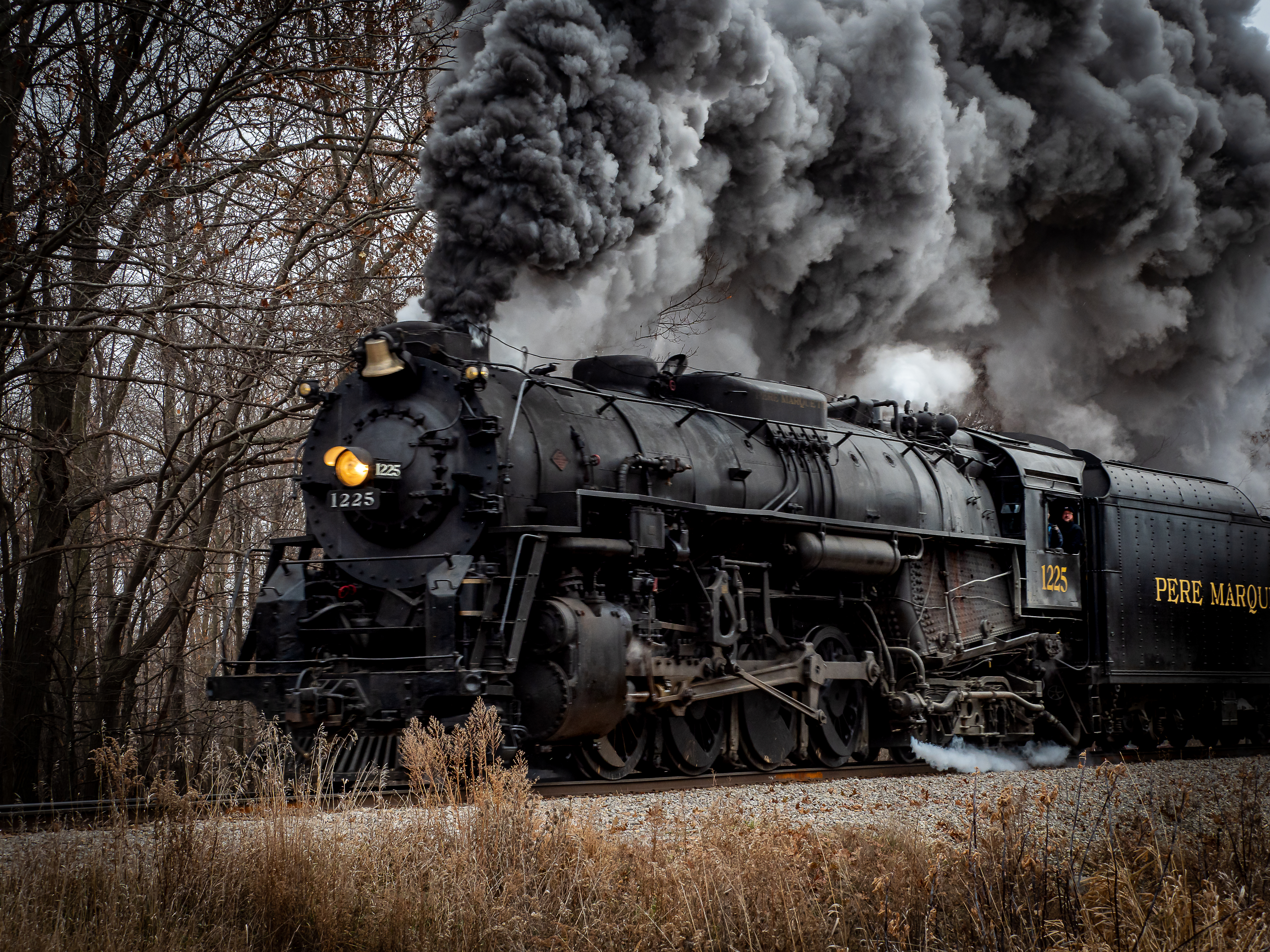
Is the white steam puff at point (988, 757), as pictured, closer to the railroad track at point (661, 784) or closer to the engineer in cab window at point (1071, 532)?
the railroad track at point (661, 784)

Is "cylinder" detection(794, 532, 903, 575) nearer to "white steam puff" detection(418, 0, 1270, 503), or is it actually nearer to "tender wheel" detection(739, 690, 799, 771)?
"tender wheel" detection(739, 690, 799, 771)

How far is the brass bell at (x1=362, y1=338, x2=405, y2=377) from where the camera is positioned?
9070mm

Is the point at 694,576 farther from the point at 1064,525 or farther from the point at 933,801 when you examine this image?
the point at 1064,525

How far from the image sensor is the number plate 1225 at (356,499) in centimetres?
895

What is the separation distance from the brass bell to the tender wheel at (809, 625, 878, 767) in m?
4.72

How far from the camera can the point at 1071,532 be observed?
47.0 ft

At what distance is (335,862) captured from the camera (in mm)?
5613

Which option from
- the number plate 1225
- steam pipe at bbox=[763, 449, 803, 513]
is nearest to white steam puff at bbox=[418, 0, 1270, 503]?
the number plate 1225

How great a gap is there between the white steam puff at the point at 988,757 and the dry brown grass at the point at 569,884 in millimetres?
5738

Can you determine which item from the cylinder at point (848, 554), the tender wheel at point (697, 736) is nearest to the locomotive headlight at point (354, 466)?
the tender wheel at point (697, 736)

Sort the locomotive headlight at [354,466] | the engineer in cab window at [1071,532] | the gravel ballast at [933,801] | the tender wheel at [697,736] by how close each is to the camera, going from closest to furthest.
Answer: the gravel ballast at [933,801]
the locomotive headlight at [354,466]
the tender wheel at [697,736]
the engineer in cab window at [1071,532]

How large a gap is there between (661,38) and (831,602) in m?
5.69

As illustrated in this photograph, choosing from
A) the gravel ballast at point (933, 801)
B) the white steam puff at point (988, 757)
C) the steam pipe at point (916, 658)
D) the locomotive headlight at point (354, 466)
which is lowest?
the white steam puff at point (988, 757)

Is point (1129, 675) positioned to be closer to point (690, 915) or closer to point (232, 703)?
point (690, 915)
